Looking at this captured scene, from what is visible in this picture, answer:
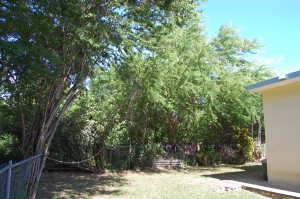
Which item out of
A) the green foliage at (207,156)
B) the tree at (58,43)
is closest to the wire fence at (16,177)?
the tree at (58,43)

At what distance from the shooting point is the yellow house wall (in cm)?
907

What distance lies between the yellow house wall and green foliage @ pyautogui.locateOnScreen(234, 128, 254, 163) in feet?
21.3

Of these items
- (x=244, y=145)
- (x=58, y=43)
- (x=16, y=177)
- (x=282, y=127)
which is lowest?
(x=16, y=177)

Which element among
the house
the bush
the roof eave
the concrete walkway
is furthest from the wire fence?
the house

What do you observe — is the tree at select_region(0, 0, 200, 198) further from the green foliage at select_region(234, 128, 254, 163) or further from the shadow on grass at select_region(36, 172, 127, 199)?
the green foliage at select_region(234, 128, 254, 163)

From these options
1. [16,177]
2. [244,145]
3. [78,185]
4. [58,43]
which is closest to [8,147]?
[78,185]

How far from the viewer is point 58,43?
6.72m

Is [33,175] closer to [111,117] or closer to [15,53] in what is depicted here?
[15,53]

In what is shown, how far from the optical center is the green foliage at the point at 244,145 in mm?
16406

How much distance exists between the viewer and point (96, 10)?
692 cm

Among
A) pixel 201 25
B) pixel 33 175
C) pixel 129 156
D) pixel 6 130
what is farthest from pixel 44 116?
pixel 201 25

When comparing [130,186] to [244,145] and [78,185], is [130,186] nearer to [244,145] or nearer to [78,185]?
[78,185]

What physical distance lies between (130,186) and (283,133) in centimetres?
497

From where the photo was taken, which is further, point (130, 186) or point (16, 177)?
point (130, 186)
